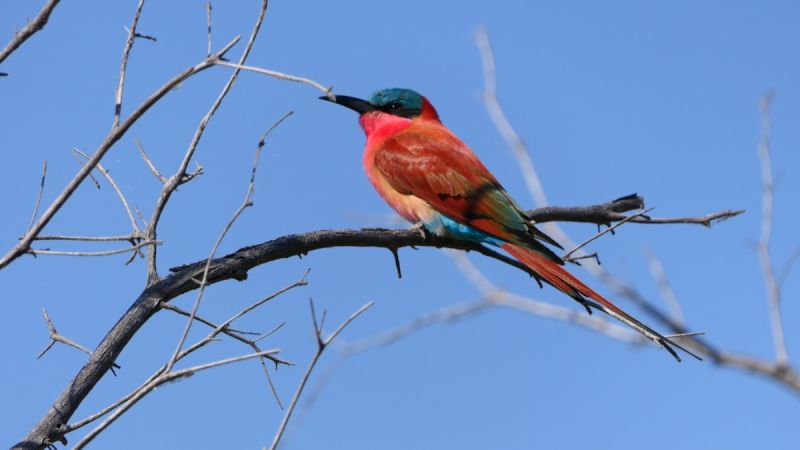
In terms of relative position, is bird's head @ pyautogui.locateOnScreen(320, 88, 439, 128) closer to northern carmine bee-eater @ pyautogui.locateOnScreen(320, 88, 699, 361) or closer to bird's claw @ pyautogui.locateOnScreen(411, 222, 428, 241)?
northern carmine bee-eater @ pyautogui.locateOnScreen(320, 88, 699, 361)

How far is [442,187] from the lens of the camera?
4461 mm

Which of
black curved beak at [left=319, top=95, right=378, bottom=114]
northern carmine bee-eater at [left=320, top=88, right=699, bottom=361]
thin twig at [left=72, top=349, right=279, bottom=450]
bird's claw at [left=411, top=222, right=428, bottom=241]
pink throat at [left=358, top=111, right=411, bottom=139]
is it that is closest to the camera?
Result: thin twig at [left=72, top=349, right=279, bottom=450]

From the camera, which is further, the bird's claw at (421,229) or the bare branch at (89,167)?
the bird's claw at (421,229)

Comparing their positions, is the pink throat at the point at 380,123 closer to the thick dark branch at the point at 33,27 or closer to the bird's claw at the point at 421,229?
the bird's claw at the point at 421,229

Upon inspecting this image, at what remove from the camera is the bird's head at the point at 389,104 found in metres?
5.27

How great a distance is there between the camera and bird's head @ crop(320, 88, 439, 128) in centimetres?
527

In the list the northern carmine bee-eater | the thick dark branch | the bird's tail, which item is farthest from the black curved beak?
the thick dark branch

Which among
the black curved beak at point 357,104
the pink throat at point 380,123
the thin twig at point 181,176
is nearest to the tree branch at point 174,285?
the thin twig at point 181,176

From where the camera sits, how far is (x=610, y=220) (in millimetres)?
3973

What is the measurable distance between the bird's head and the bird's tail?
155 cm

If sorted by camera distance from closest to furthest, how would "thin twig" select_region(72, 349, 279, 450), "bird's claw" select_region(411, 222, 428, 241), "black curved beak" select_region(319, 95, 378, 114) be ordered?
"thin twig" select_region(72, 349, 279, 450)
"bird's claw" select_region(411, 222, 428, 241)
"black curved beak" select_region(319, 95, 378, 114)

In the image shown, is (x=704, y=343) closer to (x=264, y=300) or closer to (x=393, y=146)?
(x=393, y=146)

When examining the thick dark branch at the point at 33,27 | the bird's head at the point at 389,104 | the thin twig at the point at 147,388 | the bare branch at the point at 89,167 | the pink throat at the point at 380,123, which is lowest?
the thin twig at the point at 147,388

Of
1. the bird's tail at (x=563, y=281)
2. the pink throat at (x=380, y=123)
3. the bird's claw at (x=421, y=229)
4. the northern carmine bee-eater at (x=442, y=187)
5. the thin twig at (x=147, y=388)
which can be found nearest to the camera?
the thin twig at (x=147, y=388)
